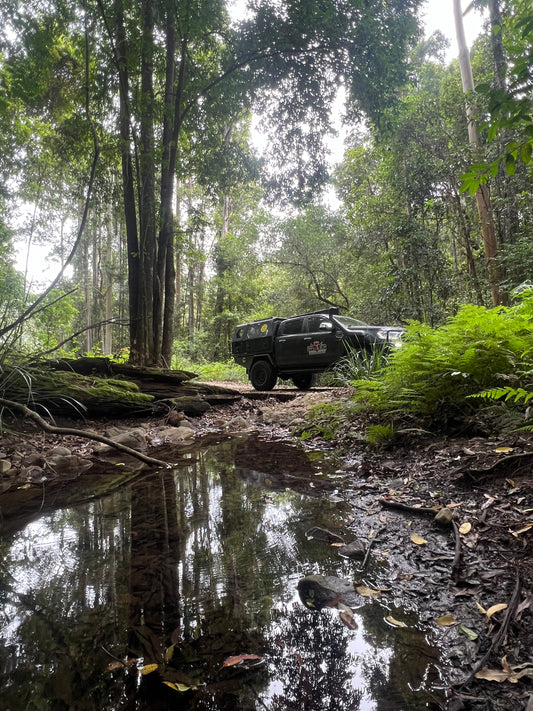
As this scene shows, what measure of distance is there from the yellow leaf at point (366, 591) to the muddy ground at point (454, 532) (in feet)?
0.15

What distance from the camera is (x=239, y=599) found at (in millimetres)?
1610

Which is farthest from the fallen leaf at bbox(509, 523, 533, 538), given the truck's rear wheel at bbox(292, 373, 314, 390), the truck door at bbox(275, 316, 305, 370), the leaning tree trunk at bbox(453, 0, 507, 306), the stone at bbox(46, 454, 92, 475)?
the leaning tree trunk at bbox(453, 0, 507, 306)

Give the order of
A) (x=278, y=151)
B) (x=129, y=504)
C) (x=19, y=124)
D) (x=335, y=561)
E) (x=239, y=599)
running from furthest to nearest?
(x=19, y=124), (x=278, y=151), (x=129, y=504), (x=335, y=561), (x=239, y=599)

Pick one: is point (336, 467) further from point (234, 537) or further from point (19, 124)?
point (19, 124)

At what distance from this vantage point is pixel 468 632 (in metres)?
1.32

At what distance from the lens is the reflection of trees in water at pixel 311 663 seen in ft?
3.61

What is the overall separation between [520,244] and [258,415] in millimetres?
8128

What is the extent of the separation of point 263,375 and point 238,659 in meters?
8.82

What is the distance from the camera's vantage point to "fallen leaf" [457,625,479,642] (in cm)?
130

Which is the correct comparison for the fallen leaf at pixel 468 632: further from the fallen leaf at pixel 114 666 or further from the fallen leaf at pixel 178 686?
the fallen leaf at pixel 114 666

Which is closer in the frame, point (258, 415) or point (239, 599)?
point (239, 599)

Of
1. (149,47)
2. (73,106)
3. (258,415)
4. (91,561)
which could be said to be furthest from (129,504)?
(73,106)

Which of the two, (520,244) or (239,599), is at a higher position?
(520,244)

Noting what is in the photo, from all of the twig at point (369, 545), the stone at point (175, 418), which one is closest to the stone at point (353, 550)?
the twig at point (369, 545)
